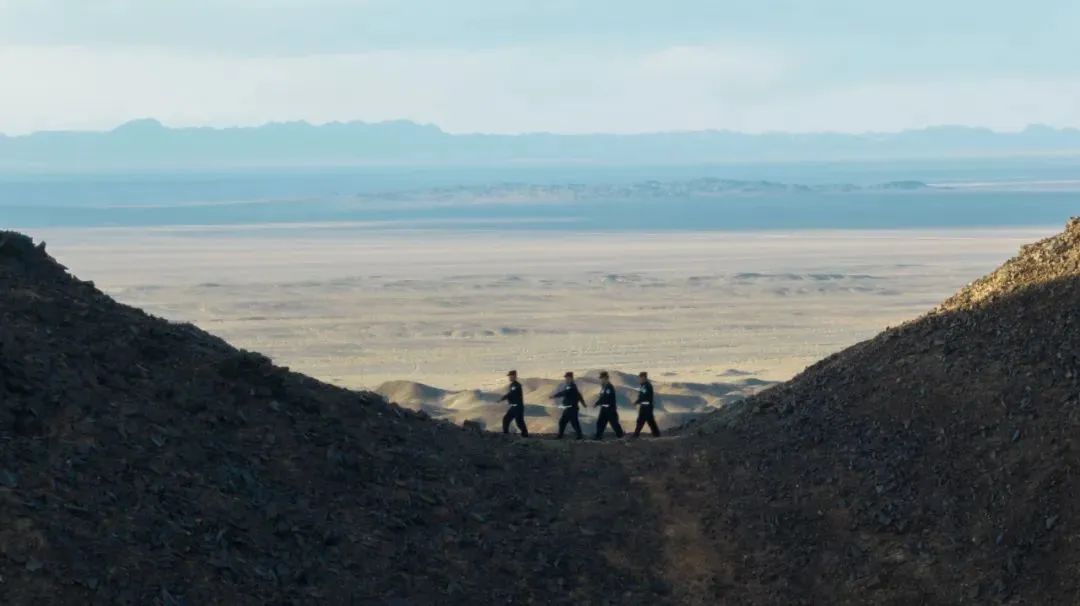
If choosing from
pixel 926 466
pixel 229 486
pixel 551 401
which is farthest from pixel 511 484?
pixel 551 401

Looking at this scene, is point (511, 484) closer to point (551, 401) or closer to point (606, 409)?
point (606, 409)

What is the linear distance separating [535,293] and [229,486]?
196 feet

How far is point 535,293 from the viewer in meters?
75.7

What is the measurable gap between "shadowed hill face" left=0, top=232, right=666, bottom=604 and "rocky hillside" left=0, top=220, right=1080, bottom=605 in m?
0.03

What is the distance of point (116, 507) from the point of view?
14.7m

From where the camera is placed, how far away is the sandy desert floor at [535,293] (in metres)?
55.2

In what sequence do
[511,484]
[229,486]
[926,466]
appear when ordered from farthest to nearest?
1. [511,484]
2. [926,466]
3. [229,486]

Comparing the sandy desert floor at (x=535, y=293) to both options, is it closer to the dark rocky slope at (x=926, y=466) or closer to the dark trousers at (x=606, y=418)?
the dark trousers at (x=606, y=418)

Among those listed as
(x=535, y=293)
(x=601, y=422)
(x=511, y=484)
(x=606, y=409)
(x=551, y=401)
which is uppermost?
(x=606, y=409)

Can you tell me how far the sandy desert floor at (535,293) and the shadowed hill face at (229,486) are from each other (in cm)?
2624

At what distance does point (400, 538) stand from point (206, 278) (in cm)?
6747

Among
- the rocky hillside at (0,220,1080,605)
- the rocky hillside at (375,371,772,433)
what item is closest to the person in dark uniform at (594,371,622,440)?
the rocky hillside at (0,220,1080,605)

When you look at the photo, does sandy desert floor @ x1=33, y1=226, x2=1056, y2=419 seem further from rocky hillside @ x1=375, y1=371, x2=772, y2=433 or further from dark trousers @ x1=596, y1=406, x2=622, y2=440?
dark trousers @ x1=596, y1=406, x2=622, y2=440

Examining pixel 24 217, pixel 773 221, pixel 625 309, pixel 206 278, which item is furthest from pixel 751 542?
pixel 24 217
